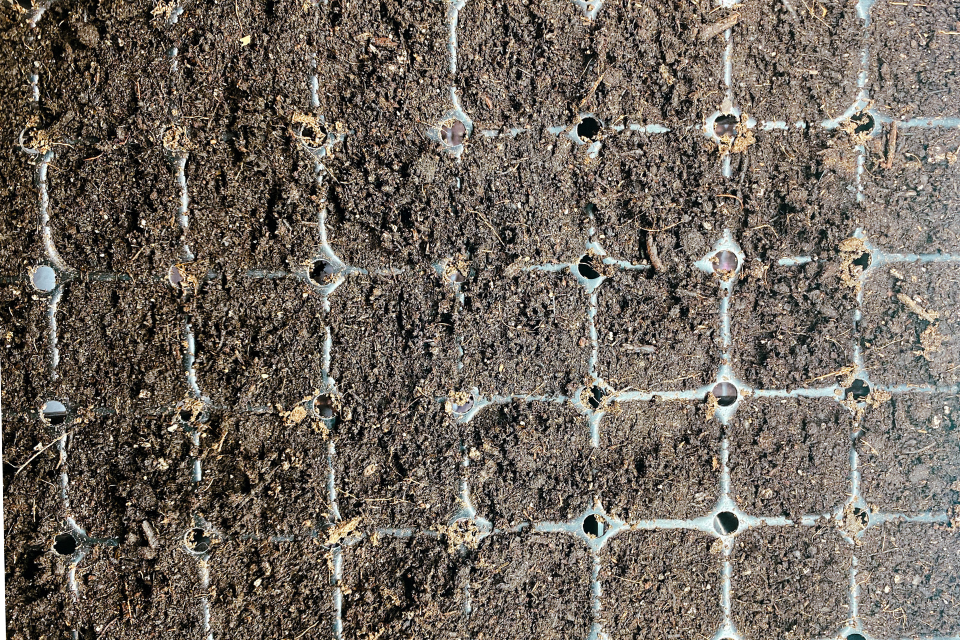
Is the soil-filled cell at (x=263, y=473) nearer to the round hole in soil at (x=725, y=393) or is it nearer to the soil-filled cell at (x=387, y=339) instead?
the soil-filled cell at (x=387, y=339)

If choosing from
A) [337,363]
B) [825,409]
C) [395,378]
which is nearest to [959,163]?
[825,409]

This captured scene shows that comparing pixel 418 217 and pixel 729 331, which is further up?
pixel 418 217

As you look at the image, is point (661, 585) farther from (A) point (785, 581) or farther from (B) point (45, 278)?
(B) point (45, 278)

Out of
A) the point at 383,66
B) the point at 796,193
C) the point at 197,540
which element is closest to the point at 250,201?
the point at 383,66

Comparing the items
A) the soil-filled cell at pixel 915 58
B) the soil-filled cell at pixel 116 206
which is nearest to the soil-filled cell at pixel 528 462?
the soil-filled cell at pixel 116 206

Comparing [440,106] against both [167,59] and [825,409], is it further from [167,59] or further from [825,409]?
[825,409]
